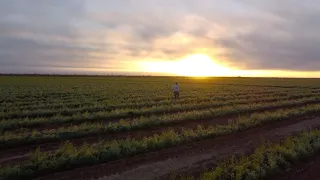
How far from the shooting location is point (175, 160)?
32.9 ft

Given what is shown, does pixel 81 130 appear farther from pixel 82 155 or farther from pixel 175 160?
pixel 175 160

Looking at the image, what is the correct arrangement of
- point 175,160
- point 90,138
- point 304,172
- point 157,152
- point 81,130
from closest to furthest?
point 304,172 < point 175,160 < point 157,152 < point 90,138 < point 81,130

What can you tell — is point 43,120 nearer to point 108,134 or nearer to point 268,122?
point 108,134

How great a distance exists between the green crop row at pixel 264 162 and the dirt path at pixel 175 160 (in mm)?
786

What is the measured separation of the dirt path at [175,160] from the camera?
860 centimetres

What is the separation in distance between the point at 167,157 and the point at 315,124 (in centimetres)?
1206

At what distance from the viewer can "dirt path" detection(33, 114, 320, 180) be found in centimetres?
860

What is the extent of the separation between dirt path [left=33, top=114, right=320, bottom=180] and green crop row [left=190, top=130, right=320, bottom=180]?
0.79 meters

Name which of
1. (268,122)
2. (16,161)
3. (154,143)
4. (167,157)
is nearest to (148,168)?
(167,157)

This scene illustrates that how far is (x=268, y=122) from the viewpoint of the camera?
1816cm

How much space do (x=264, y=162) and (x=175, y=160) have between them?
116 inches

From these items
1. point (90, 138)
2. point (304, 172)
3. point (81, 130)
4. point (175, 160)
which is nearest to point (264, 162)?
point (304, 172)

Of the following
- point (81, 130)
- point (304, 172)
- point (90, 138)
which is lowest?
point (304, 172)

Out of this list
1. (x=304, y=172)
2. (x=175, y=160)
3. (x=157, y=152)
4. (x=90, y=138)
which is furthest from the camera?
(x=90, y=138)
